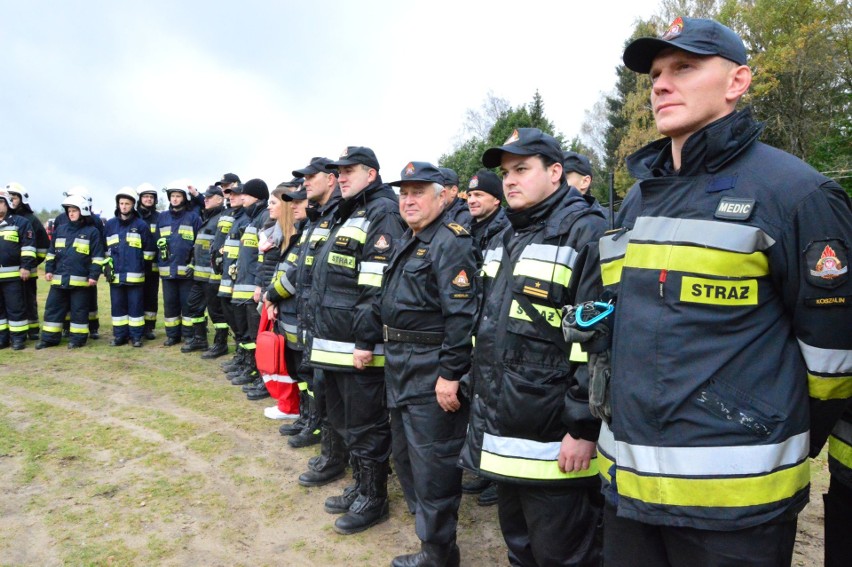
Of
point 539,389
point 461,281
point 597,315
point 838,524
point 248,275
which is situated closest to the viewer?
point 597,315

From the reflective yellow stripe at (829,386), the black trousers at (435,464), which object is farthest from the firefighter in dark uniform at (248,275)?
the reflective yellow stripe at (829,386)

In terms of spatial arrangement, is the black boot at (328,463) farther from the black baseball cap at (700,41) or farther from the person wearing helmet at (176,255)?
the person wearing helmet at (176,255)

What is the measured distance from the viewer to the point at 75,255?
9.43 m

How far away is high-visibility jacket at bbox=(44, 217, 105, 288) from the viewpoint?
9430mm

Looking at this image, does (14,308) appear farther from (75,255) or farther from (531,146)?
(531,146)

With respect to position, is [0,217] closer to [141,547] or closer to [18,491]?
[18,491]

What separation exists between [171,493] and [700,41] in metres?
4.74

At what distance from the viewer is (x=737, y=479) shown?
1601 millimetres

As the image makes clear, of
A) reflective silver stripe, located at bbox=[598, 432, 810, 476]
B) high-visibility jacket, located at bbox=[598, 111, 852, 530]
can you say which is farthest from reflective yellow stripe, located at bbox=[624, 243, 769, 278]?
reflective silver stripe, located at bbox=[598, 432, 810, 476]

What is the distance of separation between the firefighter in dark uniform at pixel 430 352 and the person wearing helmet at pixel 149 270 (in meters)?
8.24

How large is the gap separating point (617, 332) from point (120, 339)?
10.2 metres

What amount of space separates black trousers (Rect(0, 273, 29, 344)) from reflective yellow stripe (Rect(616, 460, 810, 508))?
11.0 metres

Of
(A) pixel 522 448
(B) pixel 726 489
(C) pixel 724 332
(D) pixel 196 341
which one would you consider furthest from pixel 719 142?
(D) pixel 196 341

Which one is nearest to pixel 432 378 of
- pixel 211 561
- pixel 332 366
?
pixel 332 366
